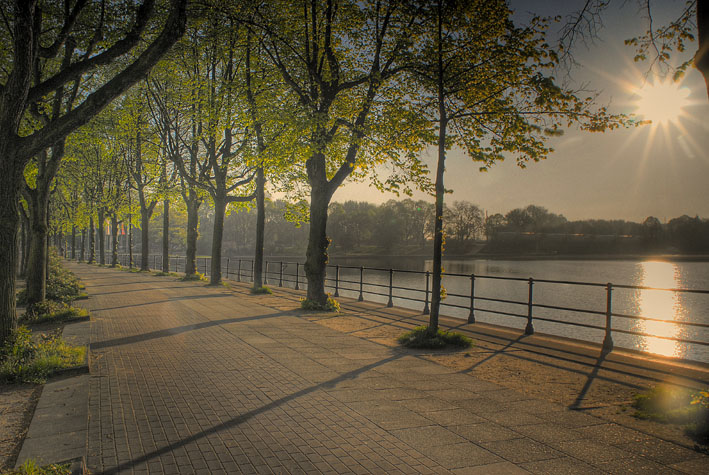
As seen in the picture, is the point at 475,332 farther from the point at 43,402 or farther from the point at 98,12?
the point at 98,12

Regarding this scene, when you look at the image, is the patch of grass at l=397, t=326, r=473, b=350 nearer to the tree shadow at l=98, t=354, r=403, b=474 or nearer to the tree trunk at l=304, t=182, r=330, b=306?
the tree shadow at l=98, t=354, r=403, b=474

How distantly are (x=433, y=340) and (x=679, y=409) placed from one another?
4256mm

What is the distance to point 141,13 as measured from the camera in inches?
308

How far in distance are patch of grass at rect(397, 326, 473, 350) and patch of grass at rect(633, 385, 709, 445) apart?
11.4ft

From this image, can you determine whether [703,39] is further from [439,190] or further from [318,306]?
[318,306]

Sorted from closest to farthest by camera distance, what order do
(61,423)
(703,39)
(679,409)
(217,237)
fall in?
(61,423), (703,39), (679,409), (217,237)

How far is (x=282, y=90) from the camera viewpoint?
16.5 m

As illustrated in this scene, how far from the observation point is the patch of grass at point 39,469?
3387 millimetres

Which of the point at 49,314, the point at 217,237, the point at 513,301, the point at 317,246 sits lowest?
the point at 49,314

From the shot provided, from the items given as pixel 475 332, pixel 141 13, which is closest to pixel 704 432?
pixel 475 332

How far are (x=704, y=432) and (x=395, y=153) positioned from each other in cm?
1005

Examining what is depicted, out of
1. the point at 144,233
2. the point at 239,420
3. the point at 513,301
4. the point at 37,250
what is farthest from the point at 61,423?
the point at 144,233

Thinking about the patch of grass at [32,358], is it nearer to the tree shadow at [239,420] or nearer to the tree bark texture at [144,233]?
the tree shadow at [239,420]

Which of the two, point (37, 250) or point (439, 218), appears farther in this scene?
point (37, 250)
